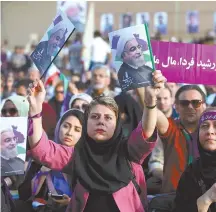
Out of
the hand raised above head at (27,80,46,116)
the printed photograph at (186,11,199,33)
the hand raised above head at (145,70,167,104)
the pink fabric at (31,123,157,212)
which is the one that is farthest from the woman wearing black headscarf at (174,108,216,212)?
the printed photograph at (186,11,199,33)

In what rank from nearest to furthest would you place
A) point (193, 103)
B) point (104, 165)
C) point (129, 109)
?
point (104, 165), point (193, 103), point (129, 109)

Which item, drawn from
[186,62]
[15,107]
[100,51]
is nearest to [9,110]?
[15,107]

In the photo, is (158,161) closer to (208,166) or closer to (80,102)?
(80,102)

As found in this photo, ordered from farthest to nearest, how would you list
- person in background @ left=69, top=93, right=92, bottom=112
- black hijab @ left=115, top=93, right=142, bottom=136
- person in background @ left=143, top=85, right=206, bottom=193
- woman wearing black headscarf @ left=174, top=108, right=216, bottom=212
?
black hijab @ left=115, top=93, right=142, bottom=136 → person in background @ left=69, top=93, right=92, bottom=112 → person in background @ left=143, top=85, right=206, bottom=193 → woman wearing black headscarf @ left=174, top=108, right=216, bottom=212

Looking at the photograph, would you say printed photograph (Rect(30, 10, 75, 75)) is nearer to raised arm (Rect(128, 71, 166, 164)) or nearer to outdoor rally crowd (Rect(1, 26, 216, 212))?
outdoor rally crowd (Rect(1, 26, 216, 212))

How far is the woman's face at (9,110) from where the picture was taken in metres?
5.45

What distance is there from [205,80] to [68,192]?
A: 4.41 ft

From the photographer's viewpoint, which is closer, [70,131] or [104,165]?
[104,165]

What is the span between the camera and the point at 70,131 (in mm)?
4484

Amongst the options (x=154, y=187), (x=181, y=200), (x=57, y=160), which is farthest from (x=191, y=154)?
(x=57, y=160)

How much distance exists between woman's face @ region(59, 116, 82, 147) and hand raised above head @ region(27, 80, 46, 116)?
2.48ft

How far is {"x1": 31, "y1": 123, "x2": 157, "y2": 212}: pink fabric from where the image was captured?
3.62 m

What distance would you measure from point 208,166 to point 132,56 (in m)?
0.85

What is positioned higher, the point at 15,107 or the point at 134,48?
the point at 134,48
